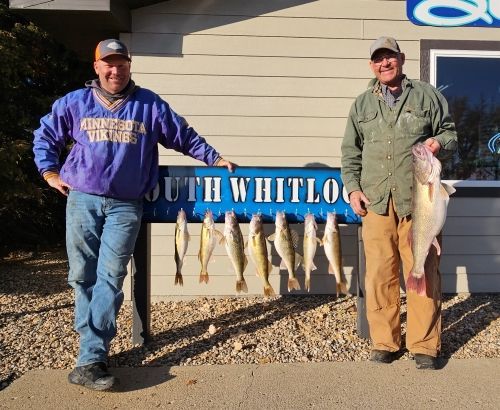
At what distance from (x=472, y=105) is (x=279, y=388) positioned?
13.1 feet

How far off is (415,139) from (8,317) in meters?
4.20

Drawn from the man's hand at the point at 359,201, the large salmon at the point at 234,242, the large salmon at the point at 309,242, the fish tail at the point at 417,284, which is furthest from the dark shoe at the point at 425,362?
the large salmon at the point at 234,242

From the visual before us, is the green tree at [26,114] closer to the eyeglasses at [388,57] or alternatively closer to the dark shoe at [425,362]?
the eyeglasses at [388,57]

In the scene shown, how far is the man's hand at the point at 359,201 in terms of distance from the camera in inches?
148

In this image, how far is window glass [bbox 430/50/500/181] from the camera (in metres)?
5.58

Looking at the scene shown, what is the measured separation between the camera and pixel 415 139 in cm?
358

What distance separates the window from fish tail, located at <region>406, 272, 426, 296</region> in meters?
2.44

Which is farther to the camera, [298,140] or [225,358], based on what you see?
[298,140]

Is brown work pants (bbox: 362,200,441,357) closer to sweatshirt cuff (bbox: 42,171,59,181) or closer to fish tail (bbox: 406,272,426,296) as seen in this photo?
fish tail (bbox: 406,272,426,296)

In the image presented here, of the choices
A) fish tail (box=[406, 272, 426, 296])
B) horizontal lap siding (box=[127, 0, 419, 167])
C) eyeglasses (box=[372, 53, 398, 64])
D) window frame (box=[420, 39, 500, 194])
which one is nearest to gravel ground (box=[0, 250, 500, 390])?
fish tail (box=[406, 272, 426, 296])

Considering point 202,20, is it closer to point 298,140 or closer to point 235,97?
point 235,97

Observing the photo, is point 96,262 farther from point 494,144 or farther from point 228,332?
point 494,144

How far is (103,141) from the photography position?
11.0 feet

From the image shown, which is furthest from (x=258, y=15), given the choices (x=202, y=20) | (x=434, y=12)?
(x=434, y=12)
